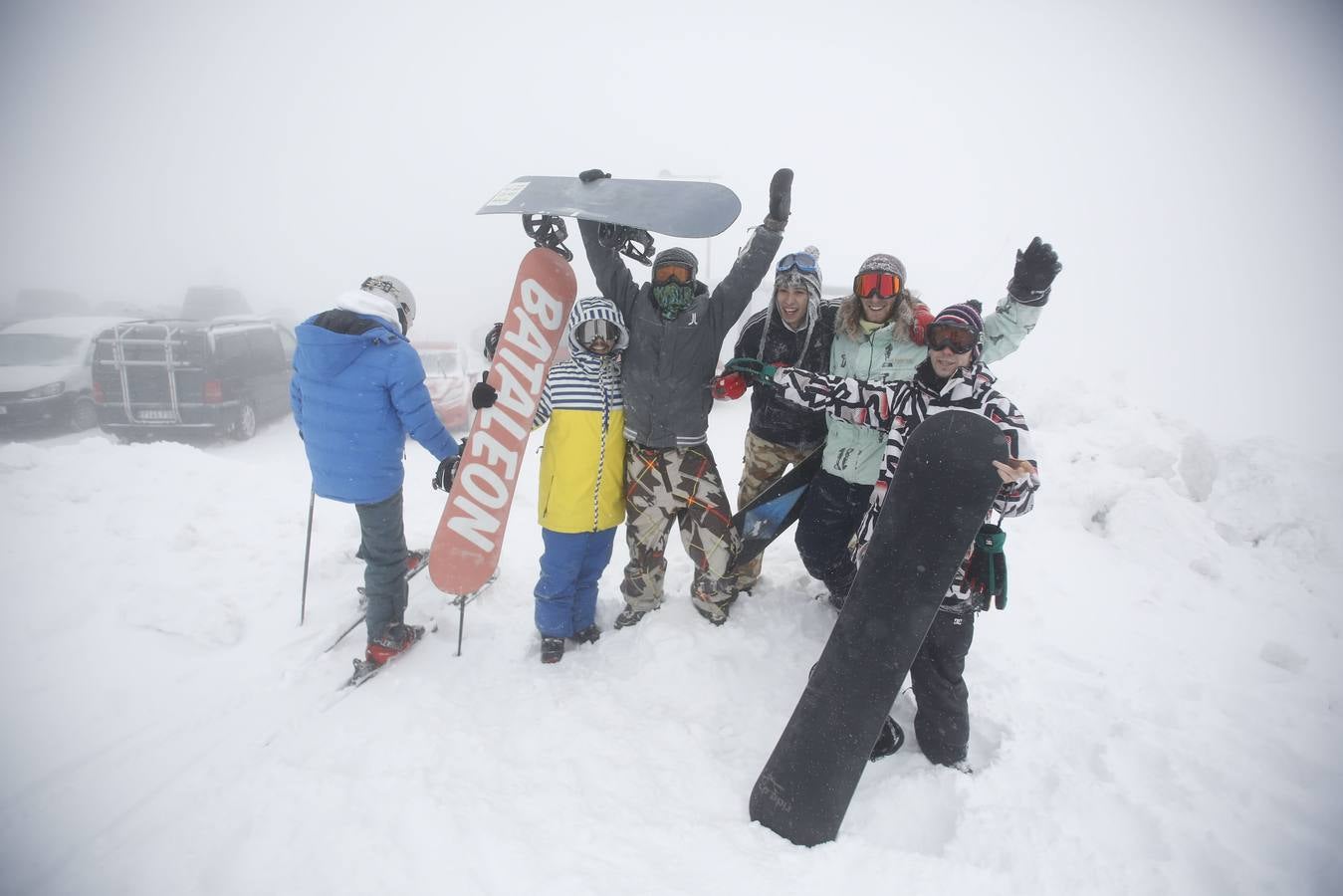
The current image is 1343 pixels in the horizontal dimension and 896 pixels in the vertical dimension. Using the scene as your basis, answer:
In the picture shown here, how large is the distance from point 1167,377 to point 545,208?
18243 mm

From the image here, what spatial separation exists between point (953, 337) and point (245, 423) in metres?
9.95

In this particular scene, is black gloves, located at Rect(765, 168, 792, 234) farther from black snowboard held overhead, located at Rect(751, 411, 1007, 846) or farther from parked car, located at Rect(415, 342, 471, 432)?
parked car, located at Rect(415, 342, 471, 432)

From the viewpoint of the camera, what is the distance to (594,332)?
2830 mm

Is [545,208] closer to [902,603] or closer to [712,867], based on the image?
[902,603]

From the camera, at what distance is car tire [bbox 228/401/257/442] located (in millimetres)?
7965

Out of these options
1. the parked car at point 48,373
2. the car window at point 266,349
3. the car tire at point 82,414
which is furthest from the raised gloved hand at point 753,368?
the car tire at point 82,414

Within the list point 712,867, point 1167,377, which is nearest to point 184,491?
point 712,867

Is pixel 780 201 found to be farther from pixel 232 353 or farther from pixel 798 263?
pixel 232 353

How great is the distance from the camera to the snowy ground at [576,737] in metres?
1.84

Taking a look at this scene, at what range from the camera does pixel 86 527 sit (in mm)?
4121

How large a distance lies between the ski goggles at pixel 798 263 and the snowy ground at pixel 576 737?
2062mm

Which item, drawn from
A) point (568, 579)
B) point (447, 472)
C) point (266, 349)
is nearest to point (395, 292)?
point (447, 472)

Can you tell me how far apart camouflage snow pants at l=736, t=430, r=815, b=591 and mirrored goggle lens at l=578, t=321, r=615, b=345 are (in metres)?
1.16

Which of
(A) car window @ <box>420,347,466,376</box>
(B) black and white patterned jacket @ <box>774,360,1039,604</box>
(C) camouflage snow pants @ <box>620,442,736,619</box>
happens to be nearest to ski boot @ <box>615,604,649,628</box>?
(C) camouflage snow pants @ <box>620,442,736,619</box>
